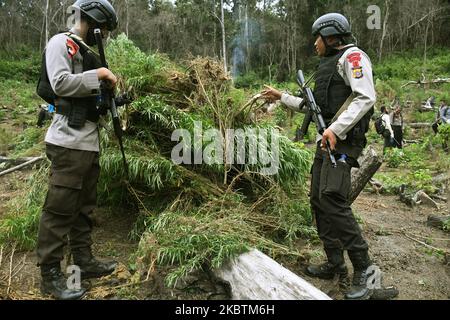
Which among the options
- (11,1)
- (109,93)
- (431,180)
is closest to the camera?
(109,93)

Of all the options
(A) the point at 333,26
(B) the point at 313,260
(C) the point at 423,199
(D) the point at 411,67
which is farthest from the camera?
(D) the point at 411,67

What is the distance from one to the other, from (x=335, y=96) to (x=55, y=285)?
9.06 ft

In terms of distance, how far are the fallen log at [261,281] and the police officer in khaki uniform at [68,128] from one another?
1.22 meters

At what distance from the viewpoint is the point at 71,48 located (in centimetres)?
295

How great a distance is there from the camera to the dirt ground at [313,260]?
3.03m

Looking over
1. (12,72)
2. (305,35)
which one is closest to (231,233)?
(12,72)

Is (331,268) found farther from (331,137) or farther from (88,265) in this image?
(88,265)

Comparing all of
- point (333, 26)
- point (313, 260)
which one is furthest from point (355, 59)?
point (313, 260)

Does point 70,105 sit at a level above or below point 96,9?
below

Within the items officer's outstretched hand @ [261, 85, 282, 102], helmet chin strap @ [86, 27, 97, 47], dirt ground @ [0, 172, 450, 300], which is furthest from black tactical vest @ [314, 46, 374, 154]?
helmet chin strap @ [86, 27, 97, 47]

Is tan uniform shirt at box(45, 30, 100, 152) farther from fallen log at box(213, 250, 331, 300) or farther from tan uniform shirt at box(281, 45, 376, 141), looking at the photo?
tan uniform shirt at box(281, 45, 376, 141)

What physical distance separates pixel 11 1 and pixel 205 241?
41096mm

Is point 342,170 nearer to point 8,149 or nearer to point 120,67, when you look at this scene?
point 120,67

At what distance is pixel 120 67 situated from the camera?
4.59 meters
